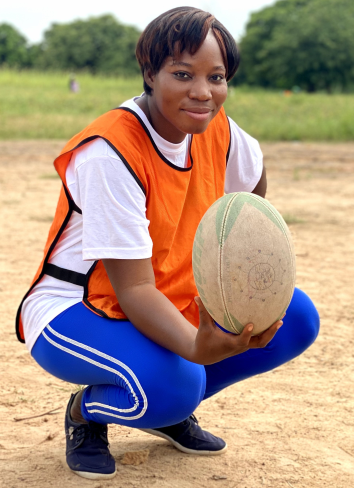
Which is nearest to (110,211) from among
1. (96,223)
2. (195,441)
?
(96,223)

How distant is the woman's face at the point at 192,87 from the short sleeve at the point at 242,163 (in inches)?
13.9

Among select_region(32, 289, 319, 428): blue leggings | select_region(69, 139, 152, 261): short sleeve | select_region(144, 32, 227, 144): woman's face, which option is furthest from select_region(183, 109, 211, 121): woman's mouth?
select_region(32, 289, 319, 428): blue leggings

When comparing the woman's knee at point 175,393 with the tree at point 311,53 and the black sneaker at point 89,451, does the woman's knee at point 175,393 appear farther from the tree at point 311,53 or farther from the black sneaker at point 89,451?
the tree at point 311,53

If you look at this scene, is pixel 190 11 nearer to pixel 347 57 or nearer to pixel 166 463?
pixel 166 463

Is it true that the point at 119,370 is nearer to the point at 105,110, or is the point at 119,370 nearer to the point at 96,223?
the point at 96,223

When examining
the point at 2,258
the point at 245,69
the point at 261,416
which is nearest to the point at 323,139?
the point at 2,258

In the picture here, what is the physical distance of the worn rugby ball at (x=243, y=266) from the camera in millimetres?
1817

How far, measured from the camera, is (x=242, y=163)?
2523 millimetres

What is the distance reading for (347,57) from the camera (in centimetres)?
4766

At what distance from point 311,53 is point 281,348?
4840 cm

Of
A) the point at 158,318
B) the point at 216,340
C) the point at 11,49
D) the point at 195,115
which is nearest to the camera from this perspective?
the point at 216,340

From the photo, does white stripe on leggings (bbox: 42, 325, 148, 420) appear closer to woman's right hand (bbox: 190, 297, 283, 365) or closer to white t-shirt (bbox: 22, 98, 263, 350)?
white t-shirt (bbox: 22, 98, 263, 350)

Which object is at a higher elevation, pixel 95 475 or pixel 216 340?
pixel 216 340

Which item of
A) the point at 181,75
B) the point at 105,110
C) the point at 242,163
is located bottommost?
the point at 105,110
